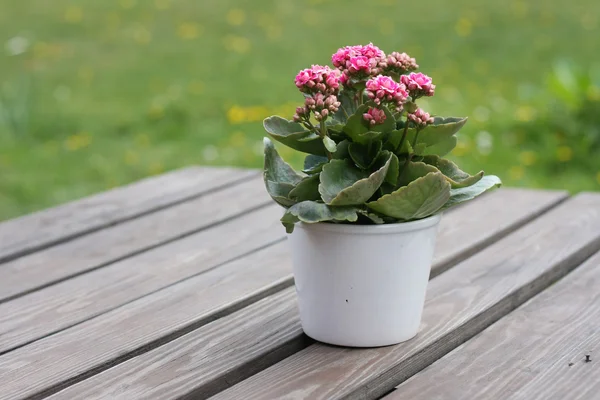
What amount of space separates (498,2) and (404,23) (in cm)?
90

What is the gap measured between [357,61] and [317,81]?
0.06m

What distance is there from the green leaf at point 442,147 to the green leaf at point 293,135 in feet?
0.48

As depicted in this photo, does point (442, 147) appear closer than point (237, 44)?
Yes

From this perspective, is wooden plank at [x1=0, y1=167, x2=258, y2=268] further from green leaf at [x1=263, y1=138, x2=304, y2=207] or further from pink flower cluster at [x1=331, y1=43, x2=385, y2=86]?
pink flower cluster at [x1=331, y1=43, x2=385, y2=86]

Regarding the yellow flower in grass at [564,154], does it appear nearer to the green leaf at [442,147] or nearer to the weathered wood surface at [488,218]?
the weathered wood surface at [488,218]

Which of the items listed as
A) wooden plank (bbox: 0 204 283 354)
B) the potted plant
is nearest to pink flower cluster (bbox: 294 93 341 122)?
the potted plant

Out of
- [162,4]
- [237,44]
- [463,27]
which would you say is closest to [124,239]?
[237,44]

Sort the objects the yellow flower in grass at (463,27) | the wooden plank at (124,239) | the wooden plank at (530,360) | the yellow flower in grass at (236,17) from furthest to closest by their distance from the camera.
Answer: the yellow flower in grass at (236,17) → the yellow flower in grass at (463,27) → the wooden plank at (124,239) → the wooden plank at (530,360)

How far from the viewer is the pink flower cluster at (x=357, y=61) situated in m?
1.19

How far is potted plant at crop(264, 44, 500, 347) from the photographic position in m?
1.18

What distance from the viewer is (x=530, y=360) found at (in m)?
1.20

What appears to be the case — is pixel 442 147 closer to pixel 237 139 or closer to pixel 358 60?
pixel 358 60

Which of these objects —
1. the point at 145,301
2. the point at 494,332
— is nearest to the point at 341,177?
the point at 494,332

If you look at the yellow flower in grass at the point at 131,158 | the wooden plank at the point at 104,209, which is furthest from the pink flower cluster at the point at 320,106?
the yellow flower in grass at the point at 131,158
